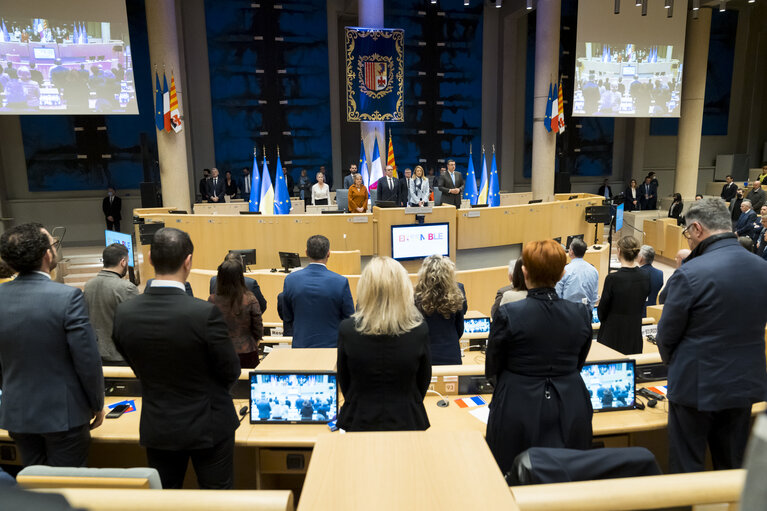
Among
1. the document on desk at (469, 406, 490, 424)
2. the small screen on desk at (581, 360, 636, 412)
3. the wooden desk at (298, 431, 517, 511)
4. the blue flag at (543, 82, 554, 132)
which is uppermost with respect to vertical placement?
the blue flag at (543, 82, 554, 132)

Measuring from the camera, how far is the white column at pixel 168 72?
11.6 meters

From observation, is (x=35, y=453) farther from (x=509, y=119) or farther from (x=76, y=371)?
(x=509, y=119)

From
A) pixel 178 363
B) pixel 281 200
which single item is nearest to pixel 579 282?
pixel 178 363

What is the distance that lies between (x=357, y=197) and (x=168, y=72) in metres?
5.86

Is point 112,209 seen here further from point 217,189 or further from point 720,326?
point 720,326

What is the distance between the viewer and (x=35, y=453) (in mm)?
2488

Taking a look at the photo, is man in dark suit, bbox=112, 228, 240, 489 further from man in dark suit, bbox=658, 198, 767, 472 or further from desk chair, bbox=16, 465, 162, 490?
man in dark suit, bbox=658, 198, 767, 472

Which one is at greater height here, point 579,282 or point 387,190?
point 387,190

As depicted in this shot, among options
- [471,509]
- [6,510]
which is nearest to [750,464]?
[471,509]

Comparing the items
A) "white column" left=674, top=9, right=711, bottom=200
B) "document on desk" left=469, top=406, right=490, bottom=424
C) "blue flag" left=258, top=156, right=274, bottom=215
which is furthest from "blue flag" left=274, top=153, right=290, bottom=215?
"white column" left=674, top=9, right=711, bottom=200

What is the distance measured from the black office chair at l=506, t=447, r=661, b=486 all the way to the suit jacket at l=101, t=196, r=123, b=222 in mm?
13658

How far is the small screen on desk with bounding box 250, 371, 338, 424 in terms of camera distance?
2.84 metres

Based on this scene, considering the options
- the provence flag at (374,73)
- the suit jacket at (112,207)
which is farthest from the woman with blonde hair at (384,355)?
the suit jacket at (112,207)

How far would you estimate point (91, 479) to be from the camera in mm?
1590
